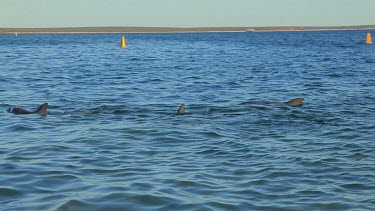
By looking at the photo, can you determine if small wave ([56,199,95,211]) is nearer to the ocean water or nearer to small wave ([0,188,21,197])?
the ocean water

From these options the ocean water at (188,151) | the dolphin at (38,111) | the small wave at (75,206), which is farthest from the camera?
the dolphin at (38,111)

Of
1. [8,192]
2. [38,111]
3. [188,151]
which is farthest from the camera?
[38,111]

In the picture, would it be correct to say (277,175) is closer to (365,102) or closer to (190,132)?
(190,132)

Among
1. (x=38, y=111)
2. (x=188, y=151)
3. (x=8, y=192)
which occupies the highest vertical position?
(x=8, y=192)

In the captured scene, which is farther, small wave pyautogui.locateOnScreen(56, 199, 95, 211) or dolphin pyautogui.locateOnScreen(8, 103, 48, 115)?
dolphin pyautogui.locateOnScreen(8, 103, 48, 115)

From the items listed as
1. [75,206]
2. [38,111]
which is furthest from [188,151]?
[38,111]

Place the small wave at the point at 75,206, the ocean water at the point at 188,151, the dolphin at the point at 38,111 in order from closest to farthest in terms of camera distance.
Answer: the small wave at the point at 75,206, the ocean water at the point at 188,151, the dolphin at the point at 38,111

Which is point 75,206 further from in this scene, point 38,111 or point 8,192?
point 38,111

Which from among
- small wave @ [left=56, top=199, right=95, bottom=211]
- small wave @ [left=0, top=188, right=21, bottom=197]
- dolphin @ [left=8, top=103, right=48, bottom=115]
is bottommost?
dolphin @ [left=8, top=103, right=48, bottom=115]

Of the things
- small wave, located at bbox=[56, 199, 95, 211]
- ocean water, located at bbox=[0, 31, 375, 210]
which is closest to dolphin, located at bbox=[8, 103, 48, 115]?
ocean water, located at bbox=[0, 31, 375, 210]

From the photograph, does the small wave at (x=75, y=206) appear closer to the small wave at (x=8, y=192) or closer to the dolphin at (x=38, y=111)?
the small wave at (x=8, y=192)

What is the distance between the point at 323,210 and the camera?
7.82 metres

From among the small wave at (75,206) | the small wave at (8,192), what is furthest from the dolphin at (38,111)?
the small wave at (75,206)

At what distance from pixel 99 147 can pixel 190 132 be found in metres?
2.36
